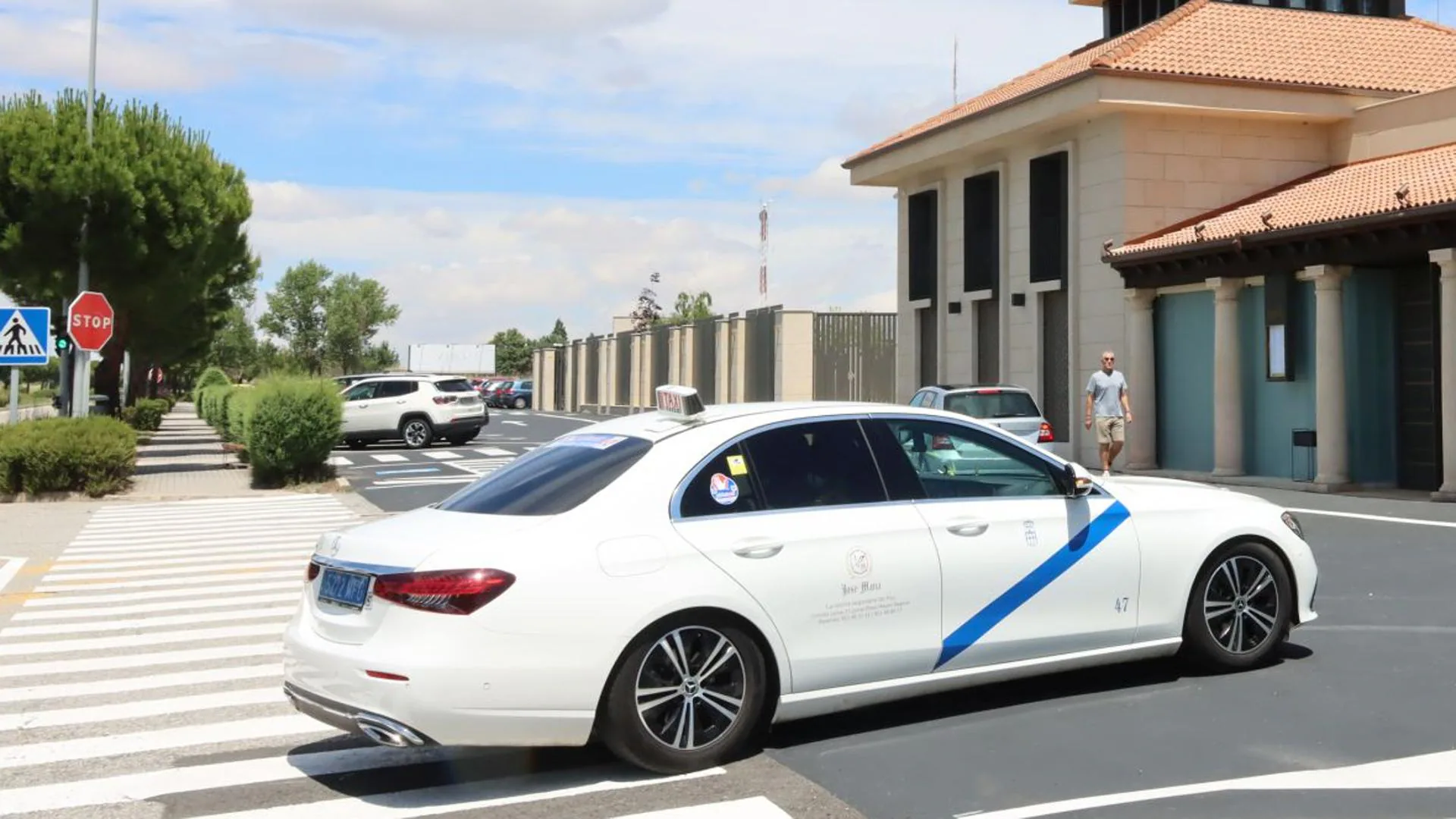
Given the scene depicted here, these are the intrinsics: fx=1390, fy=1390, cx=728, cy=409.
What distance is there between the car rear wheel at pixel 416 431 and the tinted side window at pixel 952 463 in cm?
2826

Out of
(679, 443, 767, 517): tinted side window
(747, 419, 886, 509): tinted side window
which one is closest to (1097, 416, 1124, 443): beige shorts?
(747, 419, 886, 509): tinted side window

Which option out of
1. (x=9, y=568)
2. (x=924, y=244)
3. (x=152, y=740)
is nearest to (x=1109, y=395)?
(x=9, y=568)

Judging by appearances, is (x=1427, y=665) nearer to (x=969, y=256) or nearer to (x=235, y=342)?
(x=969, y=256)

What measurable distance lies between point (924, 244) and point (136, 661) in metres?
26.7

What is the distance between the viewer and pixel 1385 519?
1511 centimetres

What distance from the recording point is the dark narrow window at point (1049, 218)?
27.7 meters

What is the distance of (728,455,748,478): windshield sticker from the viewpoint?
6004 millimetres

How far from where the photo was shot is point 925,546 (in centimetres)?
612

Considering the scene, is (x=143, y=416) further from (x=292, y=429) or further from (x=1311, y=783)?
(x=1311, y=783)

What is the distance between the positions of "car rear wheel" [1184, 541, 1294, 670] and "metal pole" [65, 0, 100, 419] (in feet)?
73.6

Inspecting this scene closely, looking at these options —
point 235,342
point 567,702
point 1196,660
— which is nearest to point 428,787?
point 567,702

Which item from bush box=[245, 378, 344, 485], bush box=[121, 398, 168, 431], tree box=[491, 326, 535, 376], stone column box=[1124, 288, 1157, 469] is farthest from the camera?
tree box=[491, 326, 535, 376]

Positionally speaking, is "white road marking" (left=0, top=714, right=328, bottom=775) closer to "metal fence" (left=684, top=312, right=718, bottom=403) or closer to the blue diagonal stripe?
the blue diagonal stripe

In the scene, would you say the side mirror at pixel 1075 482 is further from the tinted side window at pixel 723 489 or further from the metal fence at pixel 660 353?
the metal fence at pixel 660 353
